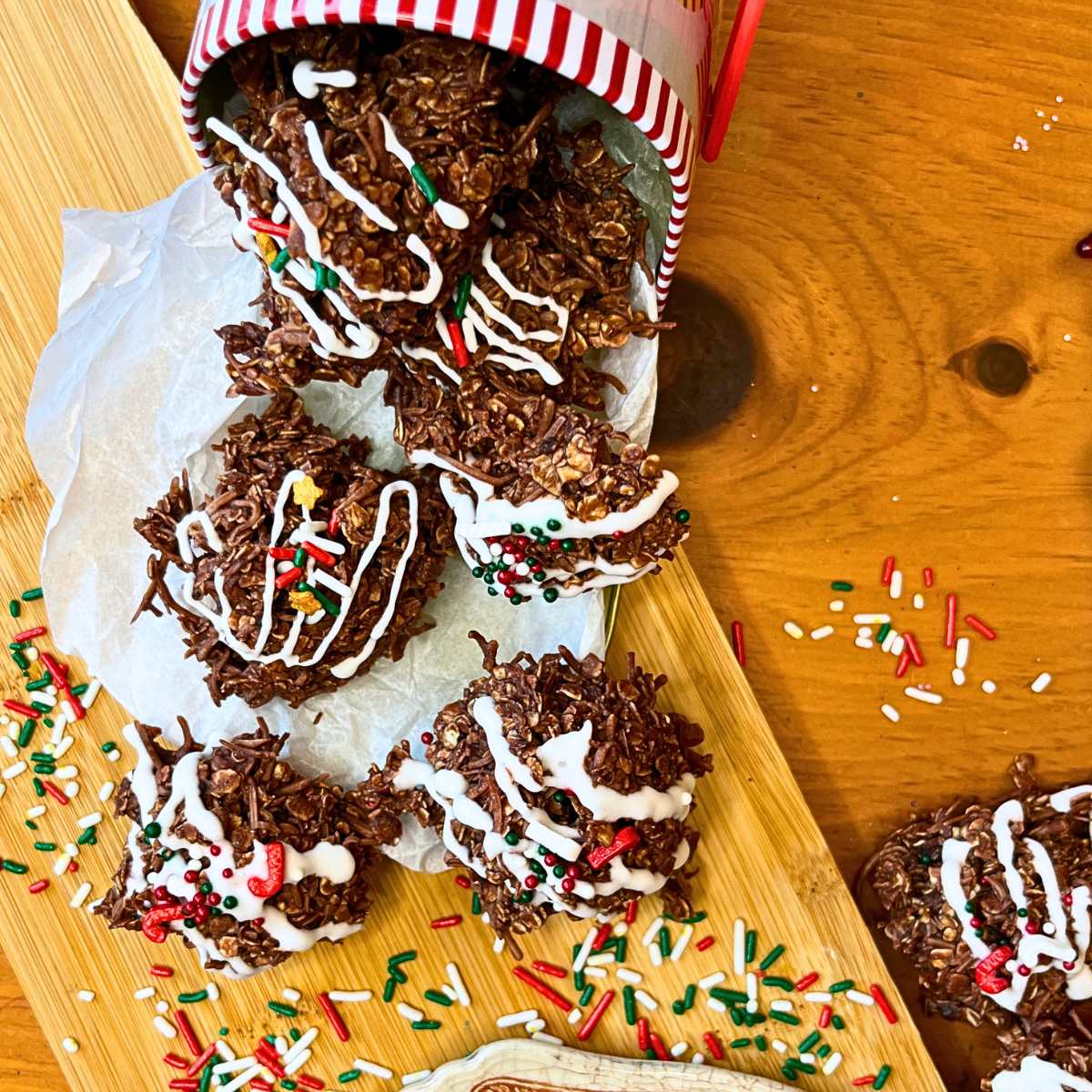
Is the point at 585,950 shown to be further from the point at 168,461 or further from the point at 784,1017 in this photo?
the point at 168,461

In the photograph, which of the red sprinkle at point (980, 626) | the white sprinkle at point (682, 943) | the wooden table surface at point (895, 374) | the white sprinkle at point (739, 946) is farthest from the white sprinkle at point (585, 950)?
the red sprinkle at point (980, 626)

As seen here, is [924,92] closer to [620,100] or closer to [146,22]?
[620,100]

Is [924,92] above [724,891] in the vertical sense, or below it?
above

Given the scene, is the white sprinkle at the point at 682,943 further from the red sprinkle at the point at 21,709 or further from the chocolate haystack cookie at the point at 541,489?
the red sprinkle at the point at 21,709

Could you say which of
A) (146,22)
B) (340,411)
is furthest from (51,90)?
(340,411)

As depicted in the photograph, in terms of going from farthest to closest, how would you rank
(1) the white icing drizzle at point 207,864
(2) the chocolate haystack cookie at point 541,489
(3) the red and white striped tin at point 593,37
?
(1) the white icing drizzle at point 207,864, (2) the chocolate haystack cookie at point 541,489, (3) the red and white striped tin at point 593,37

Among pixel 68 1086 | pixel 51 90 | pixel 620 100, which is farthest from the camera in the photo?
pixel 68 1086
